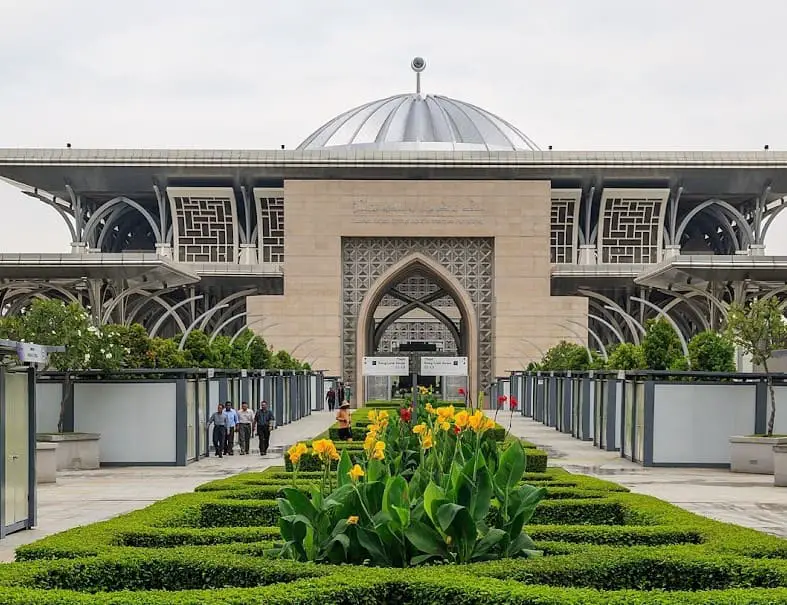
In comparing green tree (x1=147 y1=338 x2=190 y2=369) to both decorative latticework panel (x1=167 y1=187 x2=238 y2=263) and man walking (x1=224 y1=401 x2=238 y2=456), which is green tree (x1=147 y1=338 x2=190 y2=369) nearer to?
man walking (x1=224 y1=401 x2=238 y2=456)

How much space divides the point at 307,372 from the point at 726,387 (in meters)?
31.2

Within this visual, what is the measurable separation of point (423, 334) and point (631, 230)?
1140 inches

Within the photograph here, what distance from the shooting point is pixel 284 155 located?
213ft

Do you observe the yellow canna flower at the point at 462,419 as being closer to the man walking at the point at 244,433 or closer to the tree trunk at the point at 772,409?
the tree trunk at the point at 772,409

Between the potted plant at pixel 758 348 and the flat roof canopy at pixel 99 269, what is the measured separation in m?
28.4

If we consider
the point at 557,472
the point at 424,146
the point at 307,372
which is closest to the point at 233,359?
the point at 307,372

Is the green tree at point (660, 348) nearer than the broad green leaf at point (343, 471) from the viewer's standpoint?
No

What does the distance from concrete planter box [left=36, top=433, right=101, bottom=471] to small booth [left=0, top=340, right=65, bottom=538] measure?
8.64 m

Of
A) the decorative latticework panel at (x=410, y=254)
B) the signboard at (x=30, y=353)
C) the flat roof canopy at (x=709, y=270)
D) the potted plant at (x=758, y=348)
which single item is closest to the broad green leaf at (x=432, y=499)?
the signboard at (x=30, y=353)

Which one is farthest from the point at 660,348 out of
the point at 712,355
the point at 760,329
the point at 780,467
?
the point at 780,467

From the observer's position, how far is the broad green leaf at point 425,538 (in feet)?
26.6

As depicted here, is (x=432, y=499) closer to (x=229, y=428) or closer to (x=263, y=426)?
(x=263, y=426)

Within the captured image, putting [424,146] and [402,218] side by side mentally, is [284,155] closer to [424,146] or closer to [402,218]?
[402,218]

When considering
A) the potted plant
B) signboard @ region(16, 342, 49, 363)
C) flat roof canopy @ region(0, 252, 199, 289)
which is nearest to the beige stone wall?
flat roof canopy @ region(0, 252, 199, 289)
